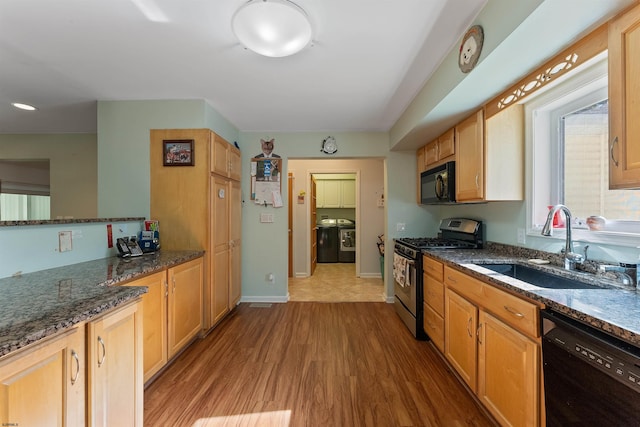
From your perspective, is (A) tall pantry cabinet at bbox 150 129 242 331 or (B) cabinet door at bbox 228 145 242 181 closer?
(A) tall pantry cabinet at bbox 150 129 242 331

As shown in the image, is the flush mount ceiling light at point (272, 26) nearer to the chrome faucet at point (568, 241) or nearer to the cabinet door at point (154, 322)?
the cabinet door at point (154, 322)

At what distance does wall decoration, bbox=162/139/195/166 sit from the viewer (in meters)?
2.60

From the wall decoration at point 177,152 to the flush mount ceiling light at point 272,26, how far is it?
4.91 feet

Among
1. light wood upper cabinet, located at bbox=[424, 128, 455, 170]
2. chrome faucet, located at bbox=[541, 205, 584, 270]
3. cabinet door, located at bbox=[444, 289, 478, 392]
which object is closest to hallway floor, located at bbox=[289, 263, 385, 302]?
cabinet door, located at bbox=[444, 289, 478, 392]

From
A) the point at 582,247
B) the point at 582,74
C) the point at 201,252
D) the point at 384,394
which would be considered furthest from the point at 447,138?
the point at 201,252

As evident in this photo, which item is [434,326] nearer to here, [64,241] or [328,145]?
[328,145]

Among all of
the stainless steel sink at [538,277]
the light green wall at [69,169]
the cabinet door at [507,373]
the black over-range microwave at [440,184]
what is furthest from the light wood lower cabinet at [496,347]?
the light green wall at [69,169]

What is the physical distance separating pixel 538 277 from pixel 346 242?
15.5 ft

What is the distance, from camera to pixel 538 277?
168 cm

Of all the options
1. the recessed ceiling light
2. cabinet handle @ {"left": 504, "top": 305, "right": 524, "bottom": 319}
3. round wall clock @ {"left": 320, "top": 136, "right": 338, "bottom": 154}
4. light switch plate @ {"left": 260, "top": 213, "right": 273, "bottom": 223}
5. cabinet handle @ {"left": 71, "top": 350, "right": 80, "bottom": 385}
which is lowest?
cabinet handle @ {"left": 71, "top": 350, "right": 80, "bottom": 385}

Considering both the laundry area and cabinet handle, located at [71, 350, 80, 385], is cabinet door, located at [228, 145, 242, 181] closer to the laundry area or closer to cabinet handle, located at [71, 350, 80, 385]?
cabinet handle, located at [71, 350, 80, 385]

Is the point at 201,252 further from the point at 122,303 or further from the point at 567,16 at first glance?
the point at 567,16

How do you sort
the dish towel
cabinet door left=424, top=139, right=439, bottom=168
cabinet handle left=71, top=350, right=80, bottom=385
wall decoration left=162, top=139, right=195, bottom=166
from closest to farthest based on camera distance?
cabinet handle left=71, top=350, right=80, bottom=385
wall decoration left=162, top=139, right=195, bottom=166
the dish towel
cabinet door left=424, top=139, right=439, bottom=168

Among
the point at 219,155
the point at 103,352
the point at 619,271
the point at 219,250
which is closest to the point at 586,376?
the point at 619,271
